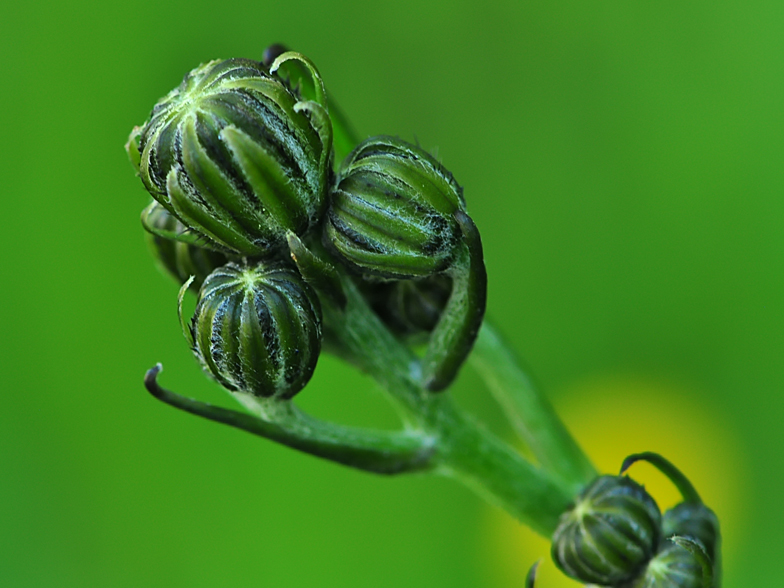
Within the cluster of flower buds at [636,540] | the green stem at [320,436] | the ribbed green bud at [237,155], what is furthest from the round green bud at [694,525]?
the ribbed green bud at [237,155]

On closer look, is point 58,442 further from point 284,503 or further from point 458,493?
point 458,493

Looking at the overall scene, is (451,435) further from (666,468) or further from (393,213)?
(393,213)

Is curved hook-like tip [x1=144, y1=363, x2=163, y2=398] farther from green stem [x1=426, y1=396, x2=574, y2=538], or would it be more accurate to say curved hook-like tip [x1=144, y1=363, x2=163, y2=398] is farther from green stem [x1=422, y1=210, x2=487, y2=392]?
green stem [x1=426, y1=396, x2=574, y2=538]

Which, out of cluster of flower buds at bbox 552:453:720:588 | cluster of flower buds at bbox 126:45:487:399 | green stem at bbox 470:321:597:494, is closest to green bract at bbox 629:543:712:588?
cluster of flower buds at bbox 552:453:720:588

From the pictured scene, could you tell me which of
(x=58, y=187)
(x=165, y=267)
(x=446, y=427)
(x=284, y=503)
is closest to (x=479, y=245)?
(x=446, y=427)

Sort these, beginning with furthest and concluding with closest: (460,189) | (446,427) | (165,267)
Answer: (446,427), (165,267), (460,189)

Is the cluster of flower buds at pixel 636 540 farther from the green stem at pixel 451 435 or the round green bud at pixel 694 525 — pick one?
the green stem at pixel 451 435

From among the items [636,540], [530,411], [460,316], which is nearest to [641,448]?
[530,411]
